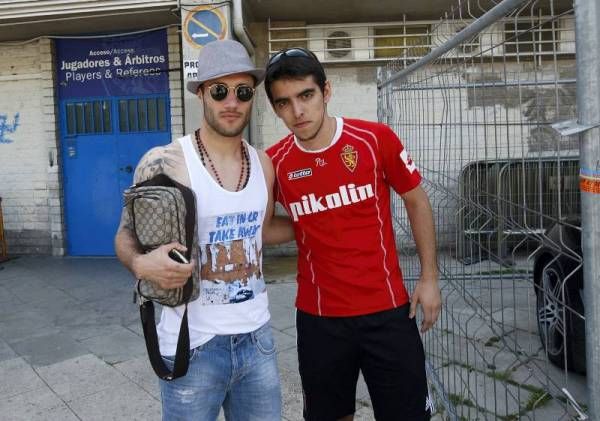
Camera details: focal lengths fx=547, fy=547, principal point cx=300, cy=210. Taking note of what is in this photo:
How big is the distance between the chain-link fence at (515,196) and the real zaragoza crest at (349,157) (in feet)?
1.66

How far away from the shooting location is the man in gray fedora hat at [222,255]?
6.30 feet

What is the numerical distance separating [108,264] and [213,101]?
679 centimetres

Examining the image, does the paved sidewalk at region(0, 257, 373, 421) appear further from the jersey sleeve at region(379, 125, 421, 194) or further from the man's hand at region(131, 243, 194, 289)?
the man's hand at region(131, 243, 194, 289)

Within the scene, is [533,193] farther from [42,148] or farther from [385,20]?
[42,148]

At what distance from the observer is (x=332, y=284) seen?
7.47 ft

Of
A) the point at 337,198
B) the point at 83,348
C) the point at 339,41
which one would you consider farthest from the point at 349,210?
the point at 339,41

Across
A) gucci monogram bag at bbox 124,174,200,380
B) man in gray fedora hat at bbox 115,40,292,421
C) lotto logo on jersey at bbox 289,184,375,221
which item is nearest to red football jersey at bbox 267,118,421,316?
lotto logo on jersey at bbox 289,184,375,221

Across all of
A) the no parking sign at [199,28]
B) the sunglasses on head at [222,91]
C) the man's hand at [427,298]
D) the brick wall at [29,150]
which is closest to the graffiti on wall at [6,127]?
the brick wall at [29,150]

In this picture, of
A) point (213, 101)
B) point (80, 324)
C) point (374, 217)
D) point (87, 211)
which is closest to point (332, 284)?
point (374, 217)

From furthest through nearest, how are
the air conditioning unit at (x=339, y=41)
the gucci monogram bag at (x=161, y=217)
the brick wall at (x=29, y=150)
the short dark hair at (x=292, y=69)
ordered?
the brick wall at (x=29, y=150), the air conditioning unit at (x=339, y=41), the short dark hair at (x=292, y=69), the gucci monogram bag at (x=161, y=217)

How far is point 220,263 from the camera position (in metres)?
1.98

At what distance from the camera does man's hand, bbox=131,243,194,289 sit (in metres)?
1.72

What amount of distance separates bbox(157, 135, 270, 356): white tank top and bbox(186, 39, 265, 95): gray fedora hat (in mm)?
246

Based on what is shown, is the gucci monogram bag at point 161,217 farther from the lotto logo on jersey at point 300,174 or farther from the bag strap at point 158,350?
the lotto logo on jersey at point 300,174
